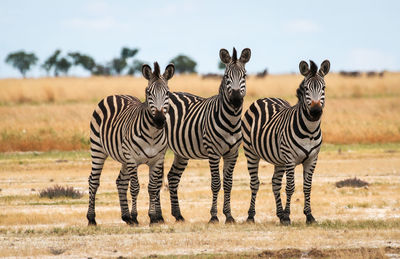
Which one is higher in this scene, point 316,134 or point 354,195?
point 316,134

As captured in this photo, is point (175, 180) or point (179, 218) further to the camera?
point (175, 180)

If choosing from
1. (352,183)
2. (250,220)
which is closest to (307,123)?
(250,220)

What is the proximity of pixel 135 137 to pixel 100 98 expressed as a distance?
34.8 m

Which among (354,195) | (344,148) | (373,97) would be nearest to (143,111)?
(354,195)

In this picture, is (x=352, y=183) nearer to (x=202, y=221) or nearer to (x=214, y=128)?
(x=202, y=221)

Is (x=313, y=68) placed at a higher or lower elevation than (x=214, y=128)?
higher

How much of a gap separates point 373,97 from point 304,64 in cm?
3602

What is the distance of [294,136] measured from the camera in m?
13.1

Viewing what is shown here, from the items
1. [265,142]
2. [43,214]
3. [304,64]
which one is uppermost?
[304,64]

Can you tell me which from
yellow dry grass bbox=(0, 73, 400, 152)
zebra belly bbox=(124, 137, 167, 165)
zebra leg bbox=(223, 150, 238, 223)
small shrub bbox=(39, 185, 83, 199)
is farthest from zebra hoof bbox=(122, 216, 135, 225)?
yellow dry grass bbox=(0, 73, 400, 152)

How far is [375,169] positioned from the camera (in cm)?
2486

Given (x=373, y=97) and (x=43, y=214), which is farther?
(x=373, y=97)

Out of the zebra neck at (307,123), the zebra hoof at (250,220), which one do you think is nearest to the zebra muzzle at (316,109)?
the zebra neck at (307,123)

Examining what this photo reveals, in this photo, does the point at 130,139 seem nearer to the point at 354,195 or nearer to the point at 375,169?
the point at 354,195
